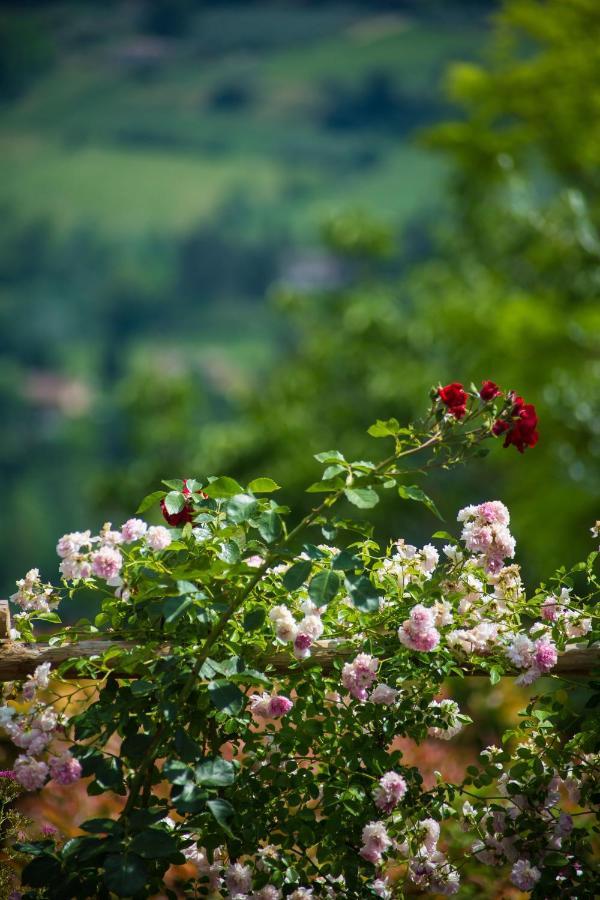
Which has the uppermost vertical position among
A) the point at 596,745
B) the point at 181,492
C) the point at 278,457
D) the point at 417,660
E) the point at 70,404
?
the point at 181,492

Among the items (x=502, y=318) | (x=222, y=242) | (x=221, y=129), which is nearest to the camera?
(x=502, y=318)

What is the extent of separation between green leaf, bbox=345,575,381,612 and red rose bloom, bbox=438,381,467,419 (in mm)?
327

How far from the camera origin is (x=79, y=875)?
161 centimetres

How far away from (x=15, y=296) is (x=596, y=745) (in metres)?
40.6

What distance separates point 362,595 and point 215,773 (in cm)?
37

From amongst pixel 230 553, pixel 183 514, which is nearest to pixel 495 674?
pixel 230 553

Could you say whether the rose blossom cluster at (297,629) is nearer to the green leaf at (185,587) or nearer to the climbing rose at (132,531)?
the green leaf at (185,587)

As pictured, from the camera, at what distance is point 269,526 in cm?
165

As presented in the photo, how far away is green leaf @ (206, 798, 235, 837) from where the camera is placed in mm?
1564

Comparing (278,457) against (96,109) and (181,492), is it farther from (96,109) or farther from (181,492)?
(96,109)

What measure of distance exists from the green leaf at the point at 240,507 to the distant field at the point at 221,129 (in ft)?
123

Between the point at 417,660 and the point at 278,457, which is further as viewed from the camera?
the point at 278,457

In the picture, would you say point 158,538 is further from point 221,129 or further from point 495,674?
point 221,129

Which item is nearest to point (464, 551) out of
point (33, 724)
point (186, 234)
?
point (33, 724)
